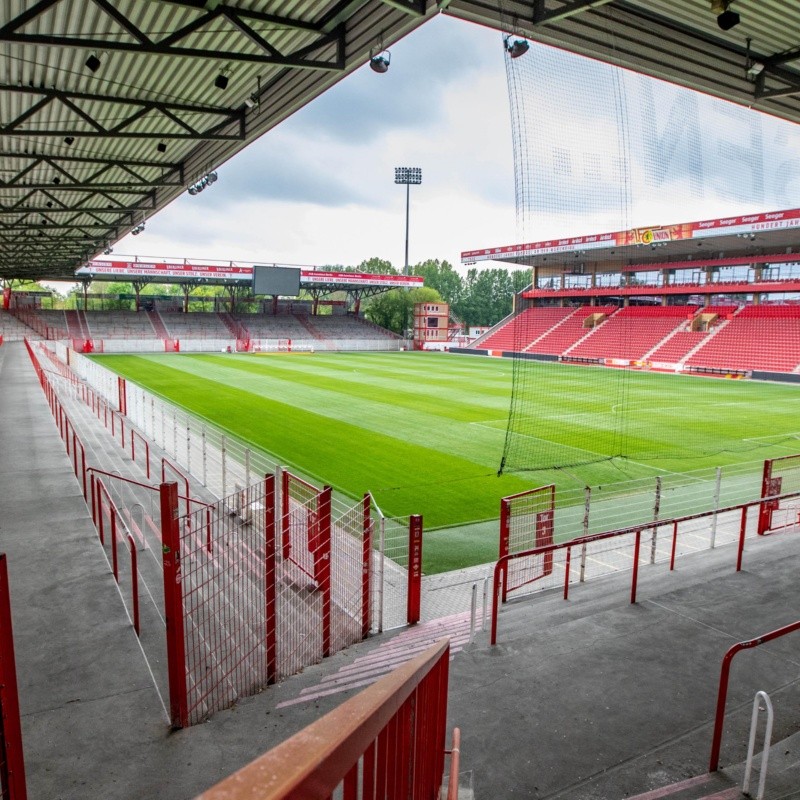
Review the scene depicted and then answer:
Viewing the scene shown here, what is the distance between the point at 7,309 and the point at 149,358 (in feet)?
78.7

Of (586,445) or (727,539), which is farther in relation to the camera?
(586,445)

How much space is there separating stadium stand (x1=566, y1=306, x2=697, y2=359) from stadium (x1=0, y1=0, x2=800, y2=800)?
23148 millimetres

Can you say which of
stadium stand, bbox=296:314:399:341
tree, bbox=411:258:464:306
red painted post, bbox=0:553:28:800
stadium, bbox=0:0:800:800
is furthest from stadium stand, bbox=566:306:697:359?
tree, bbox=411:258:464:306

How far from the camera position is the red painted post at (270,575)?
15.7ft

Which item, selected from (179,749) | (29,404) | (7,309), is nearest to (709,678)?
(179,749)

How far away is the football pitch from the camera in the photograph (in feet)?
44.4

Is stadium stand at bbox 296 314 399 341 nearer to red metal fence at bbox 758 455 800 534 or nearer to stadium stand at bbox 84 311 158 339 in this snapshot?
stadium stand at bbox 84 311 158 339

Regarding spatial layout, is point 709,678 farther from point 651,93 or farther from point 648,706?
point 651,93

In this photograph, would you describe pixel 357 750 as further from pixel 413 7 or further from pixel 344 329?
pixel 344 329

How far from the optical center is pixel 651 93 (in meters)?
11.6

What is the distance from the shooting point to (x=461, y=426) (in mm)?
20031

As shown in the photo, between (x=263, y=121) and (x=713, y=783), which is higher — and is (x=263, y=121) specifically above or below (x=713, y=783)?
above

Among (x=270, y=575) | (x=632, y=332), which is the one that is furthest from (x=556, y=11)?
(x=632, y=332)

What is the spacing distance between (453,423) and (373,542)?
11.4 meters
